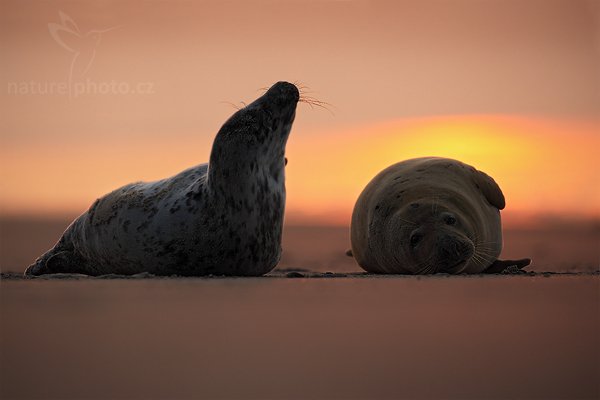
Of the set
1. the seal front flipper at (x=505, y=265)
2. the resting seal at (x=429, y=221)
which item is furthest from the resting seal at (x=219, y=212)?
the seal front flipper at (x=505, y=265)

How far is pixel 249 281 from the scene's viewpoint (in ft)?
18.7

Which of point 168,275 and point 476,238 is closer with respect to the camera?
point 168,275

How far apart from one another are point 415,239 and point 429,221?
0.59 ft

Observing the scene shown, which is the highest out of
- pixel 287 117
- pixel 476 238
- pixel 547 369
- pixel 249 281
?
pixel 287 117

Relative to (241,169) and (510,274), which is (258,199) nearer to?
(241,169)

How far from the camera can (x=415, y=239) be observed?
6648 millimetres

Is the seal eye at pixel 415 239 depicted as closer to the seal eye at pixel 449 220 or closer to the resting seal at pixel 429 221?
the resting seal at pixel 429 221

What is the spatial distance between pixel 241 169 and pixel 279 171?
1.55 feet

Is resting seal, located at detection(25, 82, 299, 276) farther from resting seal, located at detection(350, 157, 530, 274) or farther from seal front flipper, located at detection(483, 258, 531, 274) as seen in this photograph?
seal front flipper, located at detection(483, 258, 531, 274)

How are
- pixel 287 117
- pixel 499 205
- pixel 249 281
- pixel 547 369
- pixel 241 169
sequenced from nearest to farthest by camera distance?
pixel 547 369, pixel 249 281, pixel 241 169, pixel 287 117, pixel 499 205

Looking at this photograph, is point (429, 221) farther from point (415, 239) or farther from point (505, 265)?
point (505, 265)

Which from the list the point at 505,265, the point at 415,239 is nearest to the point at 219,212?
the point at 415,239

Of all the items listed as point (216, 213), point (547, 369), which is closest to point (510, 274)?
point (216, 213)

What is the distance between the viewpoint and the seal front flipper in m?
7.18
